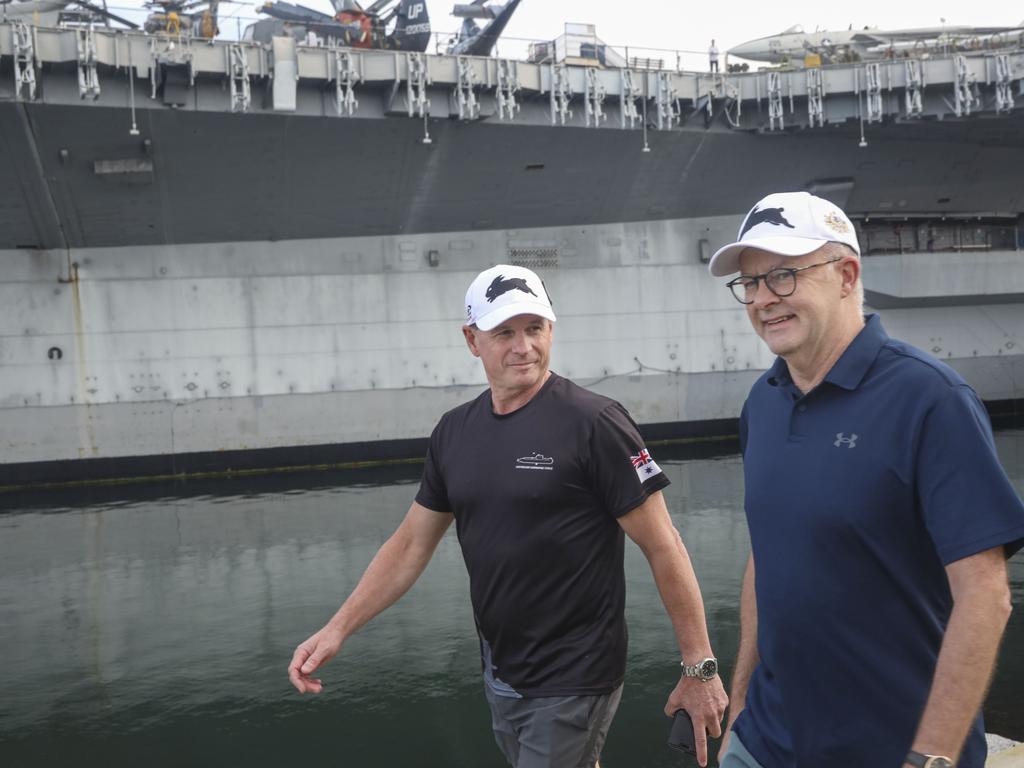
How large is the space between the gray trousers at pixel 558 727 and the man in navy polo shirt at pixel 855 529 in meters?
0.64

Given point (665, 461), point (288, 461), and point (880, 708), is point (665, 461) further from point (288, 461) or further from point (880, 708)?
point (880, 708)

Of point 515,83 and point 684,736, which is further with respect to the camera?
point 515,83

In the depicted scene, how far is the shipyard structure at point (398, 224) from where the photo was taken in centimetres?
1736

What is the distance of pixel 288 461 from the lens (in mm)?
20062

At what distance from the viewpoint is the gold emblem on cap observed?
248 centimetres

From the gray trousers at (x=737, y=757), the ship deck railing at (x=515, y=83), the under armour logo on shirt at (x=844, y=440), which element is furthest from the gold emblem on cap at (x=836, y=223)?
the ship deck railing at (x=515, y=83)

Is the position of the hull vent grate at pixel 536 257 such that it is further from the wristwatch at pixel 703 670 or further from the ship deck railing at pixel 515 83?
the wristwatch at pixel 703 670

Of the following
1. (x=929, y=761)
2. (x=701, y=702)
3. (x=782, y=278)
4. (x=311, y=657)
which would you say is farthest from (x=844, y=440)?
(x=311, y=657)

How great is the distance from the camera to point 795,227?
8.07 ft

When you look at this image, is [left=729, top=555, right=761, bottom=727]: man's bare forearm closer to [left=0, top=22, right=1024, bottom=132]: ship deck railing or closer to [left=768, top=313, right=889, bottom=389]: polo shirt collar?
[left=768, top=313, right=889, bottom=389]: polo shirt collar

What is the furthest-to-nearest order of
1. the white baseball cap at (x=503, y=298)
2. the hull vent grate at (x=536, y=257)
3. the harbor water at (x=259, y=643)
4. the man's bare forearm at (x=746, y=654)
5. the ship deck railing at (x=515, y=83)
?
the hull vent grate at (x=536, y=257) < the ship deck railing at (x=515, y=83) < the harbor water at (x=259, y=643) < the white baseball cap at (x=503, y=298) < the man's bare forearm at (x=746, y=654)

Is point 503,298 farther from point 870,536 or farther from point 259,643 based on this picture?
point 259,643

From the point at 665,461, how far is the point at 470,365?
459 centimetres

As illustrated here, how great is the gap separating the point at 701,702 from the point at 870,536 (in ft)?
3.93
